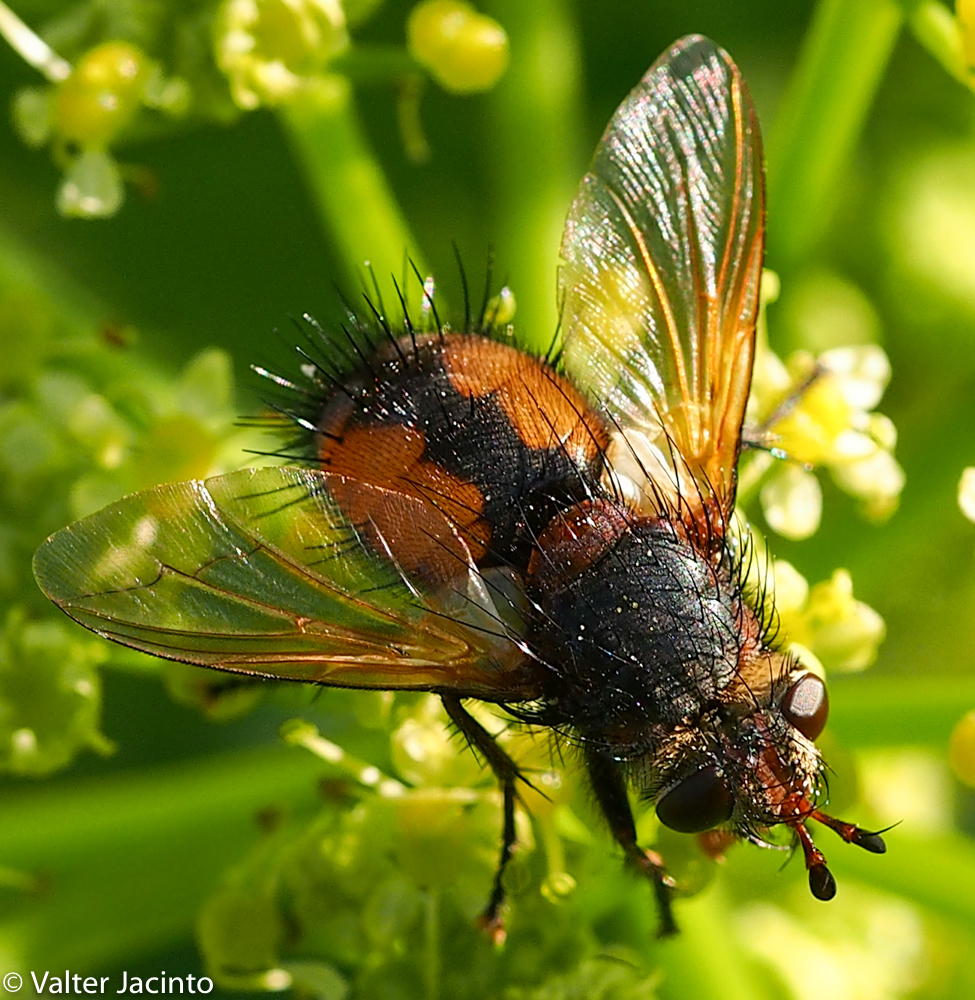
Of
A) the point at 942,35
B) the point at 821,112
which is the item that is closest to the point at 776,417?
the point at 821,112

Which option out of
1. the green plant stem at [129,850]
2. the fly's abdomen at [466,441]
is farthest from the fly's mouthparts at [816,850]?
the green plant stem at [129,850]

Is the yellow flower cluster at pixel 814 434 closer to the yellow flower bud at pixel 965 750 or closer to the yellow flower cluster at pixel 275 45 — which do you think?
the yellow flower bud at pixel 965 750

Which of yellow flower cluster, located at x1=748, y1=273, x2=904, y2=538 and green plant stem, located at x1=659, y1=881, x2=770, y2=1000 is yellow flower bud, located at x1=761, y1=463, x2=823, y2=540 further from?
green plant stem, located at x1=659, y1=881, x2=770, y2=1000

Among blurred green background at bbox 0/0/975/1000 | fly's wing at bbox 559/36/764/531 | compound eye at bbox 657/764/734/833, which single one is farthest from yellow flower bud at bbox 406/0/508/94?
compound eye at bbox 657/764/734/833

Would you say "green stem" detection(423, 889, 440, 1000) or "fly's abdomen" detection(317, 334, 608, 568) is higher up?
"fly's abdomen" detection(317, 334, 608, 568)

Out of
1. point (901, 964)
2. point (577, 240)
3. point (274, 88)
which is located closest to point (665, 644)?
point (577, 240)

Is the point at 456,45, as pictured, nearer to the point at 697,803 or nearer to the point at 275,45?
the point at 275,45
